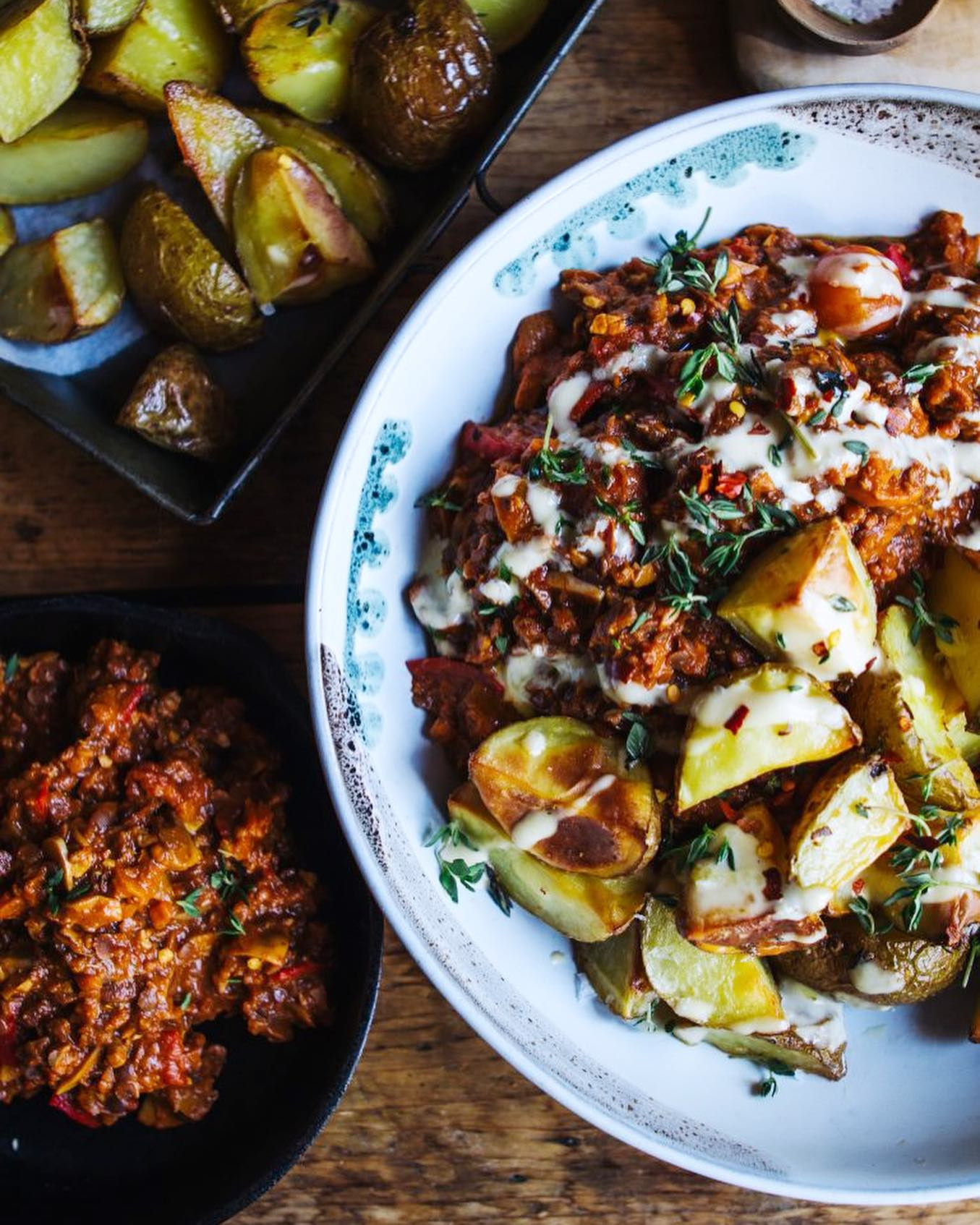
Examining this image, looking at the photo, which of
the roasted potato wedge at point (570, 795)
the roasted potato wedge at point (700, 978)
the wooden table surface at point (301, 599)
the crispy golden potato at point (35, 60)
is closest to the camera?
the roasted potato wedge at point (570, 795)

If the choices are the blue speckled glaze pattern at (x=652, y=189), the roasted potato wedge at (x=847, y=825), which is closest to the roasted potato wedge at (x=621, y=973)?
the roasted potato wedge at (x=847, y=825)

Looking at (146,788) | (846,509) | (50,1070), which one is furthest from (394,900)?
(846,509)

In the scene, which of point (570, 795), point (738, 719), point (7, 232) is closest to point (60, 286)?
point (7, 232)

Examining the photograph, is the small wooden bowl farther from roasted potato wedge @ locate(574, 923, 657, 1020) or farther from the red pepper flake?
roasted potato wedge @ locate(574, 923, 657, 1020)

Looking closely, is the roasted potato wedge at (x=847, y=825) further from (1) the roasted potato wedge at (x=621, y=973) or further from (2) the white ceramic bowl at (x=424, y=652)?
(2) the white ceramic bowl at (x=424, y=652)

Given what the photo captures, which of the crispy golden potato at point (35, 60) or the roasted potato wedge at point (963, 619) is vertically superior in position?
the crispy golden potato at point (35, 60)

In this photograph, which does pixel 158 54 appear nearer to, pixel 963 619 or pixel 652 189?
pixel 652 189

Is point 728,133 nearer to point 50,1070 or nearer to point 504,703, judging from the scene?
point 504,703
